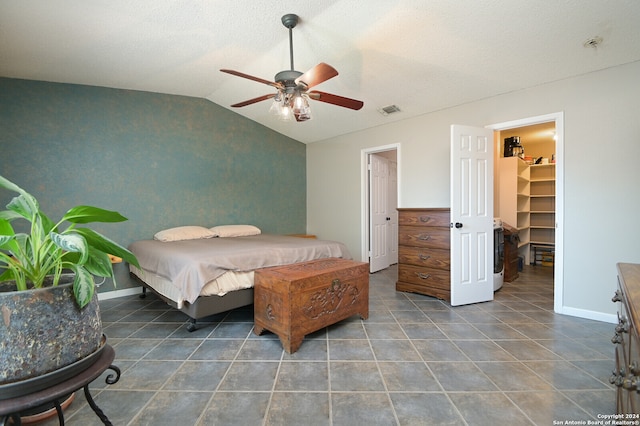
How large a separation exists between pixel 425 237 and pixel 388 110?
5.92 ft

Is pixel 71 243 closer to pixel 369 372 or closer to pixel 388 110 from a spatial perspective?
A: pixel 369 372

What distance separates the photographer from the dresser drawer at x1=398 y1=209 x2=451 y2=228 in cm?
→ 334

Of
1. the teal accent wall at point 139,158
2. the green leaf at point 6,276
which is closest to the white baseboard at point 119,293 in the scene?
the teal accent wall at point 139,158

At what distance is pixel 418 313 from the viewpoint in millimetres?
2920

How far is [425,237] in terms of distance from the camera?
350cm

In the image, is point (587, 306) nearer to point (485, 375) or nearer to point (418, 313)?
point (418, 313)

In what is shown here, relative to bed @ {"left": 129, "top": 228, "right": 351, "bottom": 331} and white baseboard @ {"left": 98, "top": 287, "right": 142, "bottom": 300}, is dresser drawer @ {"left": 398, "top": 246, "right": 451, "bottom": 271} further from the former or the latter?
white baseboard @ {"left": 98, "top": 287, "right": 142, "bottom": 300}

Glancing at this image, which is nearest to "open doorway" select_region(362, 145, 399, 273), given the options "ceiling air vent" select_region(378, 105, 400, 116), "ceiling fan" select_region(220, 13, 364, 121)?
"ceiling air vent" select_region(378, 105, 400, 116)

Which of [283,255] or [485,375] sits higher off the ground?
[283,255]

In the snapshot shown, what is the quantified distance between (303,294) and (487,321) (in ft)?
5.96

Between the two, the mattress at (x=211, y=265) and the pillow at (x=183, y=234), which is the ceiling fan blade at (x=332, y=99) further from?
the pillow at (x=183, y=234)

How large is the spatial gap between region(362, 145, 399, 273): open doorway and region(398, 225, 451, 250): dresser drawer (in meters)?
1.05

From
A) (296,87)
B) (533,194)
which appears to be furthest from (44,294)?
(533,194)

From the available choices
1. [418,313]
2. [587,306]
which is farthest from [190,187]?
[587,306]
